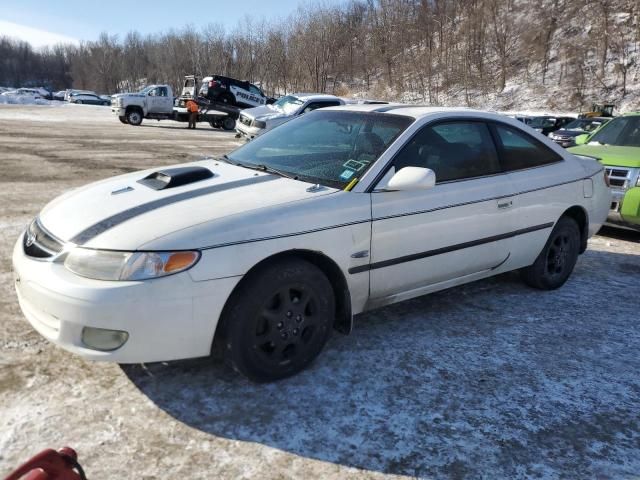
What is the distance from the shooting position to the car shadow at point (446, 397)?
2.42 m

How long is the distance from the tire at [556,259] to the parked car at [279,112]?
12233 mm

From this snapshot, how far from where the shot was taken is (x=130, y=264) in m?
2.49

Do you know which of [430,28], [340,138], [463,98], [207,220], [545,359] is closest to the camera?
[207,220]

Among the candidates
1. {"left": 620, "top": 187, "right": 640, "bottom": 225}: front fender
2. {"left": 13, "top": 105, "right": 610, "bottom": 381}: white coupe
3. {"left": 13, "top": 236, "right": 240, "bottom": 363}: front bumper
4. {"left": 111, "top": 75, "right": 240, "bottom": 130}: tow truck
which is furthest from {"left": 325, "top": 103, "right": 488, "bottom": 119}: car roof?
{"left": 111, "top": 75, "right": 240, "bottom": 130}: tow truck

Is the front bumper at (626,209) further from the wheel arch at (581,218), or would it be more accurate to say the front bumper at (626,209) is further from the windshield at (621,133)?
the wheel arch at (581,218)

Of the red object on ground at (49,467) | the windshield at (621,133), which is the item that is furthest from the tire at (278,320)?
the windshield at (621,133)

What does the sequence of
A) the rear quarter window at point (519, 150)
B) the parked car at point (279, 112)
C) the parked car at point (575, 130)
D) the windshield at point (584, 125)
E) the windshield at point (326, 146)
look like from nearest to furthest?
the windshield at point (326, 146) → the rear quarter window at point (519, 150) → the parked car at point (279, 112) → the parked car at point (575, 130) → the windshield at point (584, 125)

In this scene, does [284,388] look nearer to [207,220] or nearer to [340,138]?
[207,220]

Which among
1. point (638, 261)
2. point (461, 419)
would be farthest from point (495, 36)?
point (461, 419)

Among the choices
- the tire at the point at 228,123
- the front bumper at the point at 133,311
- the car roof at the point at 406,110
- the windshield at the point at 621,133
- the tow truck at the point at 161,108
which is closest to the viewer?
the front bumper at the point at 133,311

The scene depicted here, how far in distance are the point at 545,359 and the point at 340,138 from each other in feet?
6.55

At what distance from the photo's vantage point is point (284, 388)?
289 centimetres

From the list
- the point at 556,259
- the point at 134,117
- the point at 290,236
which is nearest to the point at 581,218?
the point at 556,259

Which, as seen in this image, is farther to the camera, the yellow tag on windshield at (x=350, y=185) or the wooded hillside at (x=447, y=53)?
the wooded hillside at (x=447, y=53)
